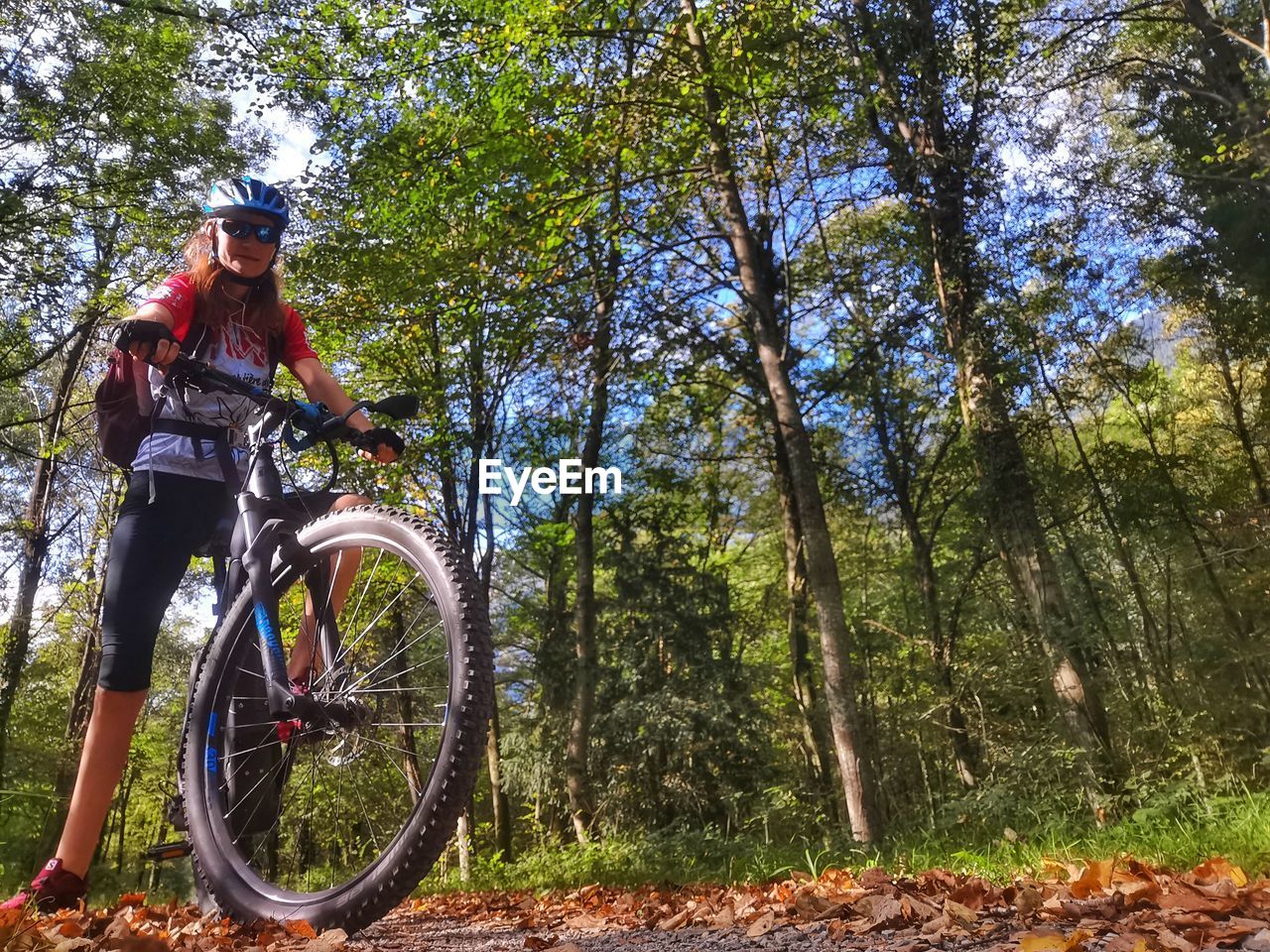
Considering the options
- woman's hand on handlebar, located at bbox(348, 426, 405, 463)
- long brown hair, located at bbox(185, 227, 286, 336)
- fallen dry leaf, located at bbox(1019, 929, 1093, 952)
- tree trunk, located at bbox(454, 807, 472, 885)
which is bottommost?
tree trunk, located at bbox(454, 807, 472, 885)

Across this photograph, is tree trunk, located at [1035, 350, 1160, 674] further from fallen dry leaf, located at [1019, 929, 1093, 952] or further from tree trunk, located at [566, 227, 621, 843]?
fallen dry leaf, located at [1019, 929, 1093, 952]

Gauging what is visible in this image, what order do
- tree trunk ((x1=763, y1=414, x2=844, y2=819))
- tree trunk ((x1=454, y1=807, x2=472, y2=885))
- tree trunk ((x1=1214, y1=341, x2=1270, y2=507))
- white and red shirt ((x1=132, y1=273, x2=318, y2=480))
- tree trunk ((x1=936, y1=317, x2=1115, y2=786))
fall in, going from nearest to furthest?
white and red shirt ((x1=132, y1=273, x2=318, y2=480))
tree trunk ((x1=936, y1=317, x2=1115, y2=786))
tree trunk ((x1=454, y1=807, x2=472, y2=885))
tree trunk ((x1=763, y1=414, x2=844, y2=819))
tree trunk ((x1=1214, y1=341, x2=1270, y2=507))

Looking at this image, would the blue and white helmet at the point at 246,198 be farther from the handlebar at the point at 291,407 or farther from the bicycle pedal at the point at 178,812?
the bicycle pedal at the point at 178,812

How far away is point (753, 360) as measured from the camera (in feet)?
43.9

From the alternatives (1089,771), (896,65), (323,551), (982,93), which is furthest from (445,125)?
(1089,771)

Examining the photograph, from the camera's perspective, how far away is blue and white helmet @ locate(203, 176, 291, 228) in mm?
2566

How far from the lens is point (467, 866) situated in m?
10.3

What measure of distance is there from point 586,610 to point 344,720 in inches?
387

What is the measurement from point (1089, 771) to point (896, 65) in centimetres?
731

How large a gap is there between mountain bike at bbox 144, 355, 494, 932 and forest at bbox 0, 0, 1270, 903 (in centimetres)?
183

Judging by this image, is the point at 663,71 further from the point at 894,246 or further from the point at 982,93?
the point at 894,246

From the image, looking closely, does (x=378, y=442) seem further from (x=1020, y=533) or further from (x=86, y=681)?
(x=86, y=681)

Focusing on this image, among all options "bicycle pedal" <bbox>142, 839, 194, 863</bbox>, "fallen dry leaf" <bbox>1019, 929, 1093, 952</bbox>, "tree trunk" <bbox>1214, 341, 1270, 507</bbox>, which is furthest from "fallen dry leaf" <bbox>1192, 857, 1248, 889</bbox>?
"tree trunk" <bbox>1214, 341, 1270, 507</bbox>

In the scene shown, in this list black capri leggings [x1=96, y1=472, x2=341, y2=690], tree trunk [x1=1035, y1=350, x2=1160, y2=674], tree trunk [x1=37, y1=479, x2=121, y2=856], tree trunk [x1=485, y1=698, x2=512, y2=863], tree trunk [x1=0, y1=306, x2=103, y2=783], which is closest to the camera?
black capri leggings [x1=96, y1=472, x2=341, y2=690]
